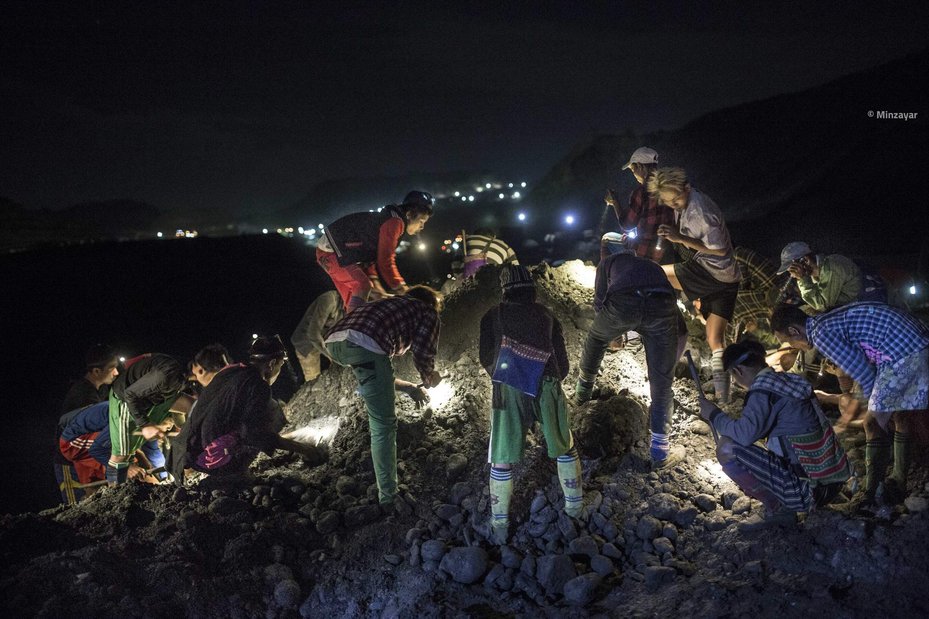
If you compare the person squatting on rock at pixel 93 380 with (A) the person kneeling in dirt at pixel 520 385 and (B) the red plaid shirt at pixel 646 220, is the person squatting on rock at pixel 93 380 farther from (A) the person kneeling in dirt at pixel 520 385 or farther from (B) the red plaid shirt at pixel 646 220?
(B) the red plaid shirt at pixel 646 220

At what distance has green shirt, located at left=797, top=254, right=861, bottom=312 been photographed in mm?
4551

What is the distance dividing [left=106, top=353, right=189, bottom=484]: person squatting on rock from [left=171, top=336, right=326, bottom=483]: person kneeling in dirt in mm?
500

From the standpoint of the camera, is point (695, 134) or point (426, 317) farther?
point (695, 134)

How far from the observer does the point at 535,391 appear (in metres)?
3.91

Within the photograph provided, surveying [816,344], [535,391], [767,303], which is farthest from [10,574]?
[767,303]

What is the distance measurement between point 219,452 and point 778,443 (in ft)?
14.1

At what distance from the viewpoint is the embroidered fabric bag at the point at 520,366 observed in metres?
3.90

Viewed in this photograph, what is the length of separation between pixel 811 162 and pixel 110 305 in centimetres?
2834

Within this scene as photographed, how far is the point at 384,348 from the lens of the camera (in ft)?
14.1

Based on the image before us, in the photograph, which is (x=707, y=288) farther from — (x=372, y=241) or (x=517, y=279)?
(x=372, y=241)

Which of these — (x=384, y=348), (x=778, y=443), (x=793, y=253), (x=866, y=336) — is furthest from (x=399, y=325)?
(x=793, y=253)

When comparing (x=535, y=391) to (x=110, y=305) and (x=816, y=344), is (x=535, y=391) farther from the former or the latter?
(x=110, y=305)

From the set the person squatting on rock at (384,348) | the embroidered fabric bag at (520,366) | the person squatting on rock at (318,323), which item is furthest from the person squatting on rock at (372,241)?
the embroidered fabric bag at (520,366)

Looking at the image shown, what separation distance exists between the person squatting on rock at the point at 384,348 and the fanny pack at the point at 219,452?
4.17 ft
